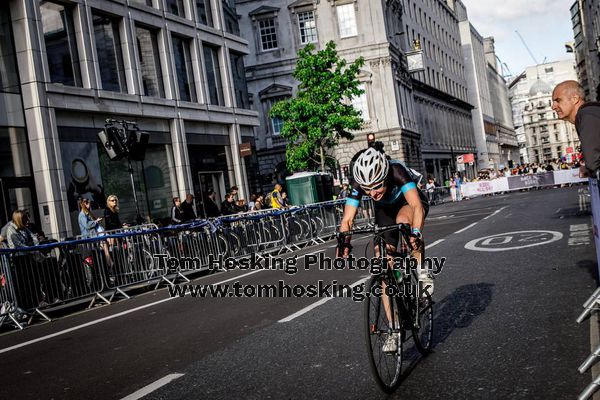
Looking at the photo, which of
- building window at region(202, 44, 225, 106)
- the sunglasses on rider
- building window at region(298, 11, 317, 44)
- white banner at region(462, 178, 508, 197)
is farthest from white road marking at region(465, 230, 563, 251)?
building window at region(298, 11, 317, 44)

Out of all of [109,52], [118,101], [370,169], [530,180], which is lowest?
[530,180]

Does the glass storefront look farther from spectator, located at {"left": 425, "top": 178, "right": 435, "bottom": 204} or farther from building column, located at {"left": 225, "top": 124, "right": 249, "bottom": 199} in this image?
spectator, located at {"left": 425, "top": 178, "right": 435, "bottom": 204}

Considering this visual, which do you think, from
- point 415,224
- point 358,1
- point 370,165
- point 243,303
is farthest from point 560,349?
point 358,1

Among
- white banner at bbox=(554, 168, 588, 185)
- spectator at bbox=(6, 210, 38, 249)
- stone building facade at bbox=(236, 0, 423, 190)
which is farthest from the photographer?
stone building facade at bbox=(236, 0, 423, 190)

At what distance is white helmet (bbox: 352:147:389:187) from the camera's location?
4457 millimetres

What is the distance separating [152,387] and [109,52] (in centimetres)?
2004

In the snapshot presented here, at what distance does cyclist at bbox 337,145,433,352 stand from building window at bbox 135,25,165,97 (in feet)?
67.0

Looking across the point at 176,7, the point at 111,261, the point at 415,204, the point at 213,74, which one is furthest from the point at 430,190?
the point at 415,204

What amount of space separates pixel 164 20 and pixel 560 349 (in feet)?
79.4

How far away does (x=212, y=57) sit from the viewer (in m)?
30.0

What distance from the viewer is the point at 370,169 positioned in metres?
4.45

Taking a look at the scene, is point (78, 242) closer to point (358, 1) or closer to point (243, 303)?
point (243, 303)

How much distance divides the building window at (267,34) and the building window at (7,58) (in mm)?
33240

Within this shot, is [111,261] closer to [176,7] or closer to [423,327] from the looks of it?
[423,327]
